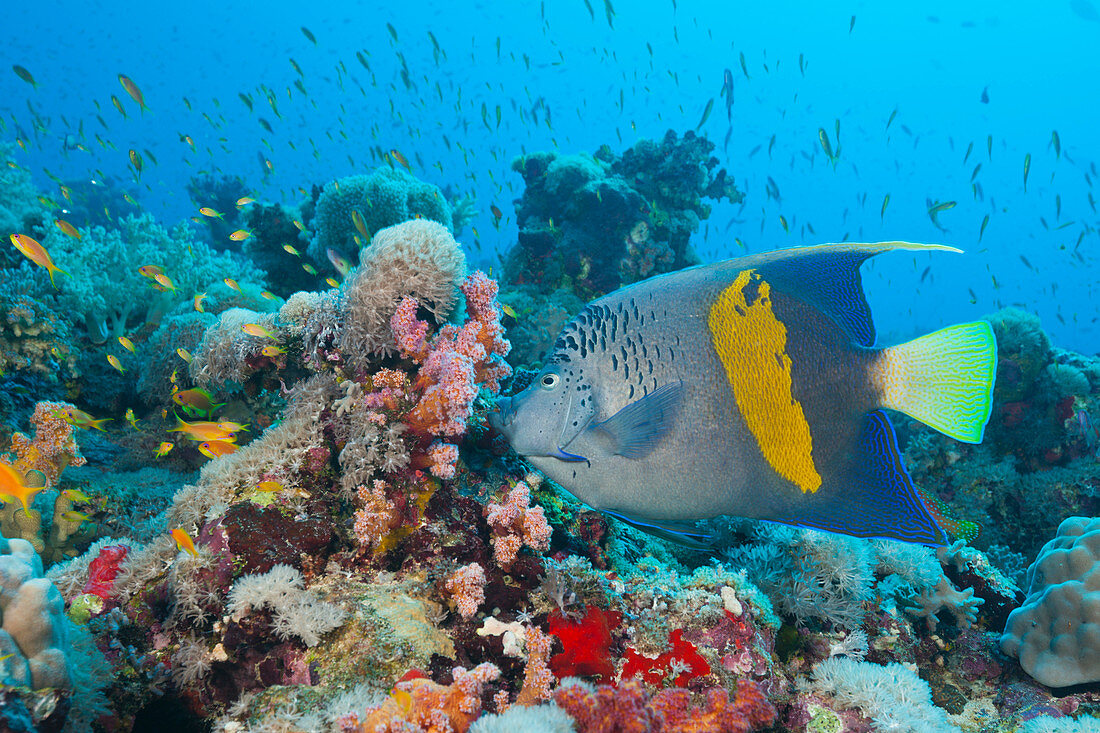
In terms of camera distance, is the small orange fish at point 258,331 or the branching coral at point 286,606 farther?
the small orange fish at point 258,331

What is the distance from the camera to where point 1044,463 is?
765 cm

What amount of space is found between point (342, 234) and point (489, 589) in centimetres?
724

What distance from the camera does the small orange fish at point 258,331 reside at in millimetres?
3167

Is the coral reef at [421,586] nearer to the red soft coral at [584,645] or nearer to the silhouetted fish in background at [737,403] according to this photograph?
the red soft coral at [584,645]

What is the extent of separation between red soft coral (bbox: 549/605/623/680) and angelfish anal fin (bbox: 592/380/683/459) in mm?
912

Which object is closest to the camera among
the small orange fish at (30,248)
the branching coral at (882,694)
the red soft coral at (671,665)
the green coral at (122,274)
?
the red soft coral at (671,665)

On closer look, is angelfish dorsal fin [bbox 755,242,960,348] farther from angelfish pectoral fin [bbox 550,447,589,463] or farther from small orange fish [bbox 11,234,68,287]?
small orange fish [bbox 11,234,68,287]

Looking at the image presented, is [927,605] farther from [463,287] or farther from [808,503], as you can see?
[463,287]

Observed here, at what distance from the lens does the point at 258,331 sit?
3189mm

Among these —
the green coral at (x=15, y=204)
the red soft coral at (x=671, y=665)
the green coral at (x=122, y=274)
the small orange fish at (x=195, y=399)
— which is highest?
the green coral at (x=15, y=204)

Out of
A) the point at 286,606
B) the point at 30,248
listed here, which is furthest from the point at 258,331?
the point at 30,248

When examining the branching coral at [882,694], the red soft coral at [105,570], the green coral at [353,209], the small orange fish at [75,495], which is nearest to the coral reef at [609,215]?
the green coral at [353,209]

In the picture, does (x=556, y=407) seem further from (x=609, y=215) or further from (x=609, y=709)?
(x=609, y=215)

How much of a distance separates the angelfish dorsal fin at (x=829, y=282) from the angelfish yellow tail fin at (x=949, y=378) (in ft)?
0.62
